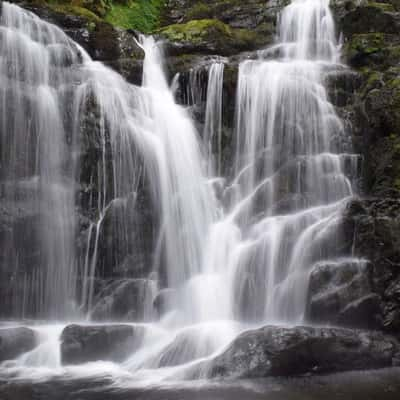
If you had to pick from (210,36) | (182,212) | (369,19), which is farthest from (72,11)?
(369,19)

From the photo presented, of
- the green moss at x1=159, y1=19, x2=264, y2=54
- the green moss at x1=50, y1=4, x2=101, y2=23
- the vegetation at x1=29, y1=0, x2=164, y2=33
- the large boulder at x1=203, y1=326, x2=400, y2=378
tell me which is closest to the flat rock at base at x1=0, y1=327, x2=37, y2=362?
the large boulder at x1=203, y1=326, x2=400, y2=378

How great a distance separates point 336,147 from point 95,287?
734 centimetres

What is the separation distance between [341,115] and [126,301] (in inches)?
313

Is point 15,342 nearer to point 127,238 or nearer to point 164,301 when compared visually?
point 164,301

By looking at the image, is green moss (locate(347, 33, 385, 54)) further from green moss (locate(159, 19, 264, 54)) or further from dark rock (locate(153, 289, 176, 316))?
dark rock (locate(153, 289, 176, 316))

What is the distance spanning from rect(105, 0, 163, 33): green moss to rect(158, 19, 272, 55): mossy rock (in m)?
4.21

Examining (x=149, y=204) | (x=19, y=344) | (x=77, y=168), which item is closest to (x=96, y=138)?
(x=77, y=168)

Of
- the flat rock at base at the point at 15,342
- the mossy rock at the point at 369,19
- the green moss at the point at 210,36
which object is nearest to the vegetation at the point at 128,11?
the green moss at the point at 210,36

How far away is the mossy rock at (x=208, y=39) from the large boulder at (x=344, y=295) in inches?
416

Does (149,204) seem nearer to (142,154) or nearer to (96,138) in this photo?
(142,154)

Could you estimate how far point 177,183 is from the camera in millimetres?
13258

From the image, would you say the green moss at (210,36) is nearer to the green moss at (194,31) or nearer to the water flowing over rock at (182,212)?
the green moss at (194,31)

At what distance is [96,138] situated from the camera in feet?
42.3

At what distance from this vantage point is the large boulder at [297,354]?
7605 mm
